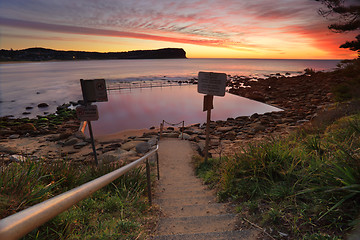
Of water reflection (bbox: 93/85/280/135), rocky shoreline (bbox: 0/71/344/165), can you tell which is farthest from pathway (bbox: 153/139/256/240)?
water reflection (bbox: 93/85/280/135)

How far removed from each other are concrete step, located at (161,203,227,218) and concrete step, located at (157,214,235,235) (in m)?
0.35

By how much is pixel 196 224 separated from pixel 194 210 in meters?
0.68

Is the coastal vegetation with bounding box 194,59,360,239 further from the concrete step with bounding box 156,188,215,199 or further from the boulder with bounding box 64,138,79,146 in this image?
Answer: the boulder with bounding box 64,138,79,146

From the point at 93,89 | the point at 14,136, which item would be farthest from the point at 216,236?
the point at 14,136

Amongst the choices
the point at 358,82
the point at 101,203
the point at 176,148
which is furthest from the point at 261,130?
the point at 101,203

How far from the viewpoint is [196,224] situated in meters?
2.93

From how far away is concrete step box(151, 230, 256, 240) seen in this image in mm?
2348

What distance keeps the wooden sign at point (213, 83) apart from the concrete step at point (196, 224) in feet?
14.6

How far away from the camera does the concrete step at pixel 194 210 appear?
3.42 m

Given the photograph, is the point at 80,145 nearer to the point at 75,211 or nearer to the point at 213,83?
the point at 213,83

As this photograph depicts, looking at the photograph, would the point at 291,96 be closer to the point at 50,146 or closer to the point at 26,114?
the point at 50,146

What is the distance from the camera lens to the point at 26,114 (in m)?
26.5

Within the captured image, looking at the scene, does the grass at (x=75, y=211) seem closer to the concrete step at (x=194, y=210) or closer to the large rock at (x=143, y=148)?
the concrete step at (x=194, y=210)

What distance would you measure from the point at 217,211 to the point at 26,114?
3159 cm
